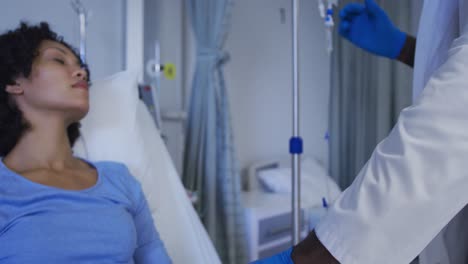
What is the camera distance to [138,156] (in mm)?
1258

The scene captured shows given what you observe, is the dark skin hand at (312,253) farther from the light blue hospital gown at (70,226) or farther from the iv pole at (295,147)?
the iv pole at (295,147)

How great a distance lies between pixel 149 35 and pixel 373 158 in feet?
5.30

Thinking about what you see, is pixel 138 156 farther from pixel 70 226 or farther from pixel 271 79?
pixel 271 79

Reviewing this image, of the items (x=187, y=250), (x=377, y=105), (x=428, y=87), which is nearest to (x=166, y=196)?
(x=187, y=250)

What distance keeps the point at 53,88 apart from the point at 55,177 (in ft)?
0.77

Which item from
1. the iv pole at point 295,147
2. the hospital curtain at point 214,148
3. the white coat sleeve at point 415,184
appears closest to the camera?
the white coat sleeve at point 415,184

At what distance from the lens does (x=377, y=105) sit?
8.37 ft

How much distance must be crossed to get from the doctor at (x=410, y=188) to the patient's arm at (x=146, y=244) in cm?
56

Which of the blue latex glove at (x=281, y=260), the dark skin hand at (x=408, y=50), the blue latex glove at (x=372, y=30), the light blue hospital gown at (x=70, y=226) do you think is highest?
the blue latex glove at (x=372, y=30)

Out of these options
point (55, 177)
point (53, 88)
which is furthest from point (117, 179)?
point (53, 88)

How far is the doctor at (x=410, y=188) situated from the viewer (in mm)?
494

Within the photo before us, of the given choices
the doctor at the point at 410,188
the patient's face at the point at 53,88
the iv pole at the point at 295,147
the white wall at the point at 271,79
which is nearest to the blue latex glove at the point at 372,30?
the iv pole at the point at 295,147

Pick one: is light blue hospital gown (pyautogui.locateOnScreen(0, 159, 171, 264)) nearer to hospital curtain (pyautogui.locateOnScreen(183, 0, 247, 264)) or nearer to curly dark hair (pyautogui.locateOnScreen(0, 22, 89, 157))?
curly dark hair (pyautogui.locateOnScreen(0, 22, 89, 157))

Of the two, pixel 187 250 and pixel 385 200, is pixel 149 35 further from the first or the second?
pixel 385 200
